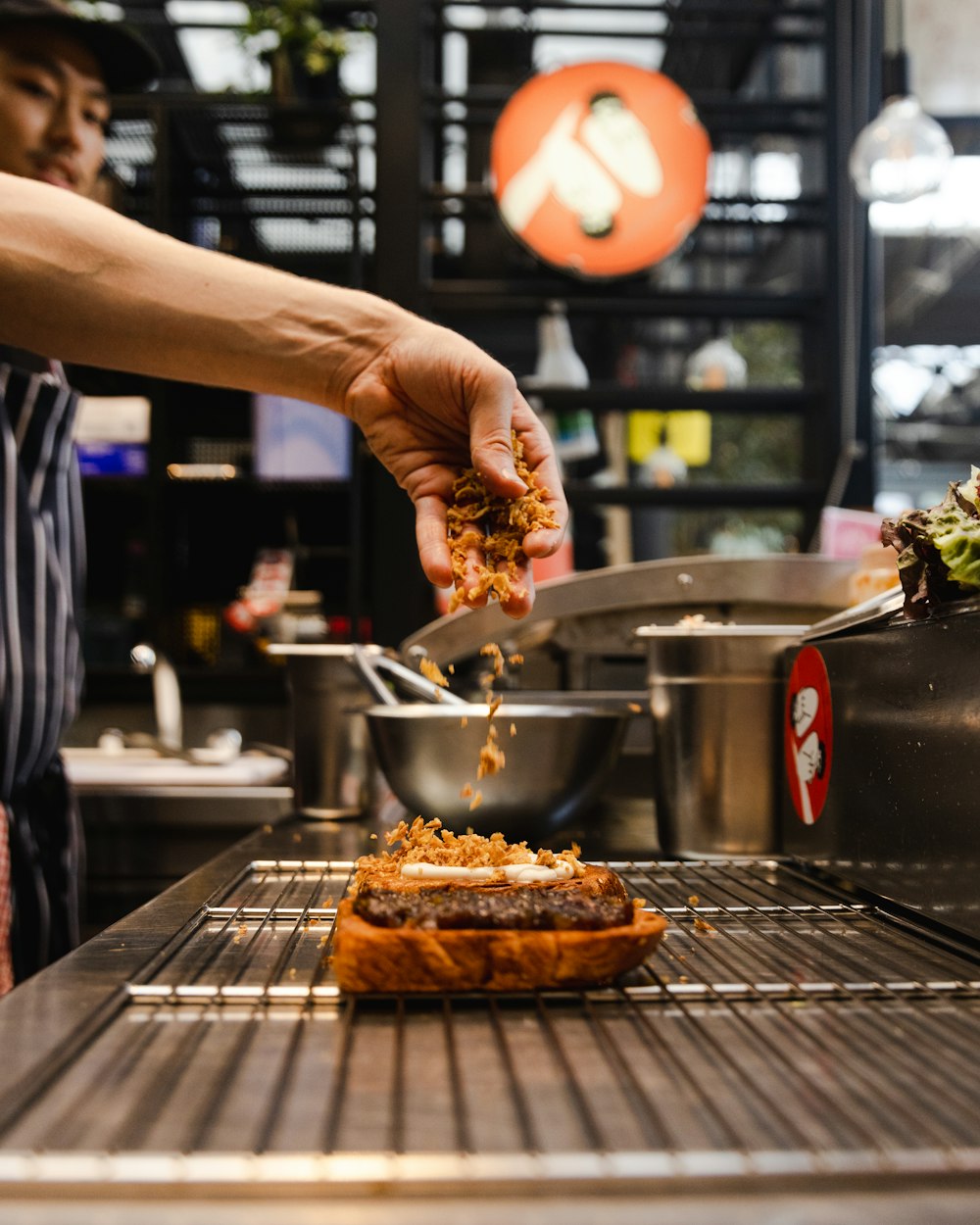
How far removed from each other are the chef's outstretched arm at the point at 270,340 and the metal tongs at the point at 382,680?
14.0 inches

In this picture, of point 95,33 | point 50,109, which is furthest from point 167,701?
point 95,33

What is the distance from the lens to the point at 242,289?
129cm

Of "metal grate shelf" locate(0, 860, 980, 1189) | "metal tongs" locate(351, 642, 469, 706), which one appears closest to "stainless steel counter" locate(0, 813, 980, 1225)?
"metal grate shelf" locate(0, 860, 980, 1189)

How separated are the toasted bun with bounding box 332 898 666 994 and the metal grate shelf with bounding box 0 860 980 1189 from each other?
0.01 m

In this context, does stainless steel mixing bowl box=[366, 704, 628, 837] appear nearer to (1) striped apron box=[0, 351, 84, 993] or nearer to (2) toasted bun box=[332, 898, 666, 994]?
(2) toasted bun box=[332, 898, 666, 994]

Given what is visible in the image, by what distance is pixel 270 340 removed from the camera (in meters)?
1.30

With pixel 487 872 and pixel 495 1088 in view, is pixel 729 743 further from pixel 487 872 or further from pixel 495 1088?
pixel 495 1088

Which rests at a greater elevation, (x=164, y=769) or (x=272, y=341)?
(x=272, y=341)

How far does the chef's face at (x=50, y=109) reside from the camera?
242 centimetres

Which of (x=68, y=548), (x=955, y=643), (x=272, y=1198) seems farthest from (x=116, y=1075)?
(x=68, y=548)

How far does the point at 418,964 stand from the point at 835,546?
7.25 feet

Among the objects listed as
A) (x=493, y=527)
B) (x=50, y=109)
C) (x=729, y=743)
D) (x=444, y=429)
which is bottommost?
(x=729, y=743)

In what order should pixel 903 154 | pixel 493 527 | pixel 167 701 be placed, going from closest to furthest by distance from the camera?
pixel 493 527, pixel 903 154, pixel 167 701

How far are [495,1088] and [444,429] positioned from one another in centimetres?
88
